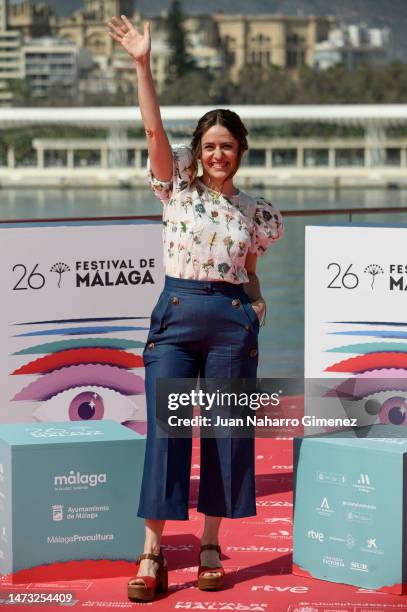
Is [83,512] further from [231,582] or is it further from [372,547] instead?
[372,547]

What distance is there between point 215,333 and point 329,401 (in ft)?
1.66

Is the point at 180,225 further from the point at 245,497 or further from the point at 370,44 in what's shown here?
the point at 370,44

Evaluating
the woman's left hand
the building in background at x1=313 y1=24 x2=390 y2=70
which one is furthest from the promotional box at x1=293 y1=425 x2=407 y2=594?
the building in background at x1=313 y1=24 x2=390 y2=70

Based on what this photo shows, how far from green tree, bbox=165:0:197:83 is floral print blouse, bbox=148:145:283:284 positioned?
306 feet

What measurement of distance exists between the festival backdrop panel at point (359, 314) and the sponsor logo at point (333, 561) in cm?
47

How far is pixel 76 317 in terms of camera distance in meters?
3.29

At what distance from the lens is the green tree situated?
9675 centimetres

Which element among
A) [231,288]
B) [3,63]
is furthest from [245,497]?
[3,63]

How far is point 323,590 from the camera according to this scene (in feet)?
8.15

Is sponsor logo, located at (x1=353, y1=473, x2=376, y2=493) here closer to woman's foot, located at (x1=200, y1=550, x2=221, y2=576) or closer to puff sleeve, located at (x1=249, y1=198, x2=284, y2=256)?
woman's foot, located at (x1=200, y1=550, x2=221, y2=576)

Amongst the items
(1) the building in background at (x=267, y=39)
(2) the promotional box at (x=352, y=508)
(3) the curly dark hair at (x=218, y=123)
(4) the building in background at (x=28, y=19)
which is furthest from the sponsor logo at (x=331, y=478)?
(4) the building in background at (x=28, y=19)

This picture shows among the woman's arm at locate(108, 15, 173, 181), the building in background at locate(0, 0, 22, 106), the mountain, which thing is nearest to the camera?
the woman's arm at locate(108, 15, 173, 181)

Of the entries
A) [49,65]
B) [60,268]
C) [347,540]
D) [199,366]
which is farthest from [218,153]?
[49,65]

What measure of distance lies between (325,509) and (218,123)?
72cm
